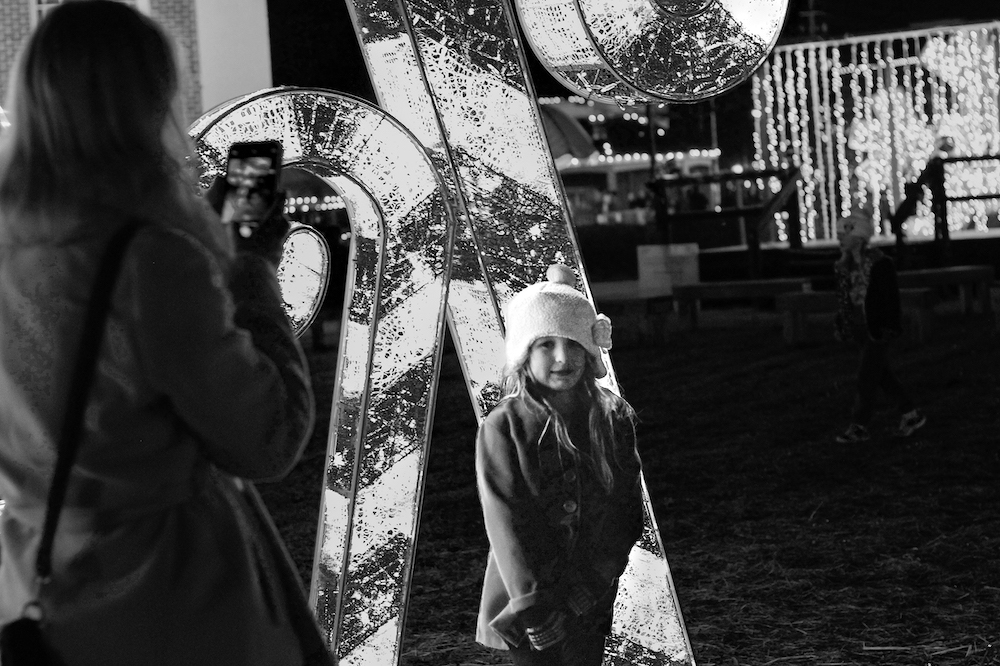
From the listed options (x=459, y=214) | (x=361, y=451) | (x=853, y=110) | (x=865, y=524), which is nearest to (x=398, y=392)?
(x=361, y=451)

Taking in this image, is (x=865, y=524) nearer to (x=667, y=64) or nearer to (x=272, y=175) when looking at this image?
(x=667, y=64)

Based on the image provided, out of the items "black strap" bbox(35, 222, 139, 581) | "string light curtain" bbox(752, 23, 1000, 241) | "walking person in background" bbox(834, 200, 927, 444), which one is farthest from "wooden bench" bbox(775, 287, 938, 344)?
"black strap" bbox(35, 222, 139, 581)

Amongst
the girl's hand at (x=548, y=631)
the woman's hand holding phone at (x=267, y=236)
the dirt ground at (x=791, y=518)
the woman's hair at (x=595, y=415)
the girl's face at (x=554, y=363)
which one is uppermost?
the woman's hand holding phone at (x=267, y=236)

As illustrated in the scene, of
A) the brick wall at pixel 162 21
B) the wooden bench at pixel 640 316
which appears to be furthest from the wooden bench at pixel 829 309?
the brick wall at pixel 162 21

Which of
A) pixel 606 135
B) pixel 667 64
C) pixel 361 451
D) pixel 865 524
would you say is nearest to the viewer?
pixel 667 64

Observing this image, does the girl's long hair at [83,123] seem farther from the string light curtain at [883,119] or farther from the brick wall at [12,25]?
the brick wall at [12,25]

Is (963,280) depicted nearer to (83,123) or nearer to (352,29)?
(352,29)

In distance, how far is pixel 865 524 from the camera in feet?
18.9

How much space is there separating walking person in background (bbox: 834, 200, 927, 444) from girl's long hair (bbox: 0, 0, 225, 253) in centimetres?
638

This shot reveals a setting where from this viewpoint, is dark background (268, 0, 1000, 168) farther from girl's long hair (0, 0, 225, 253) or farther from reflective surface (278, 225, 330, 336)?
girl's long hair (0, 0, 225, 253)

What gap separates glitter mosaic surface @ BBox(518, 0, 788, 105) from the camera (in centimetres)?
216

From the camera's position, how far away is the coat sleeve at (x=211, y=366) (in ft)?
4.66

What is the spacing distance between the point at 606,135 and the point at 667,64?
1079 inches

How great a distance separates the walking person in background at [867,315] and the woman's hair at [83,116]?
20.9 ft
